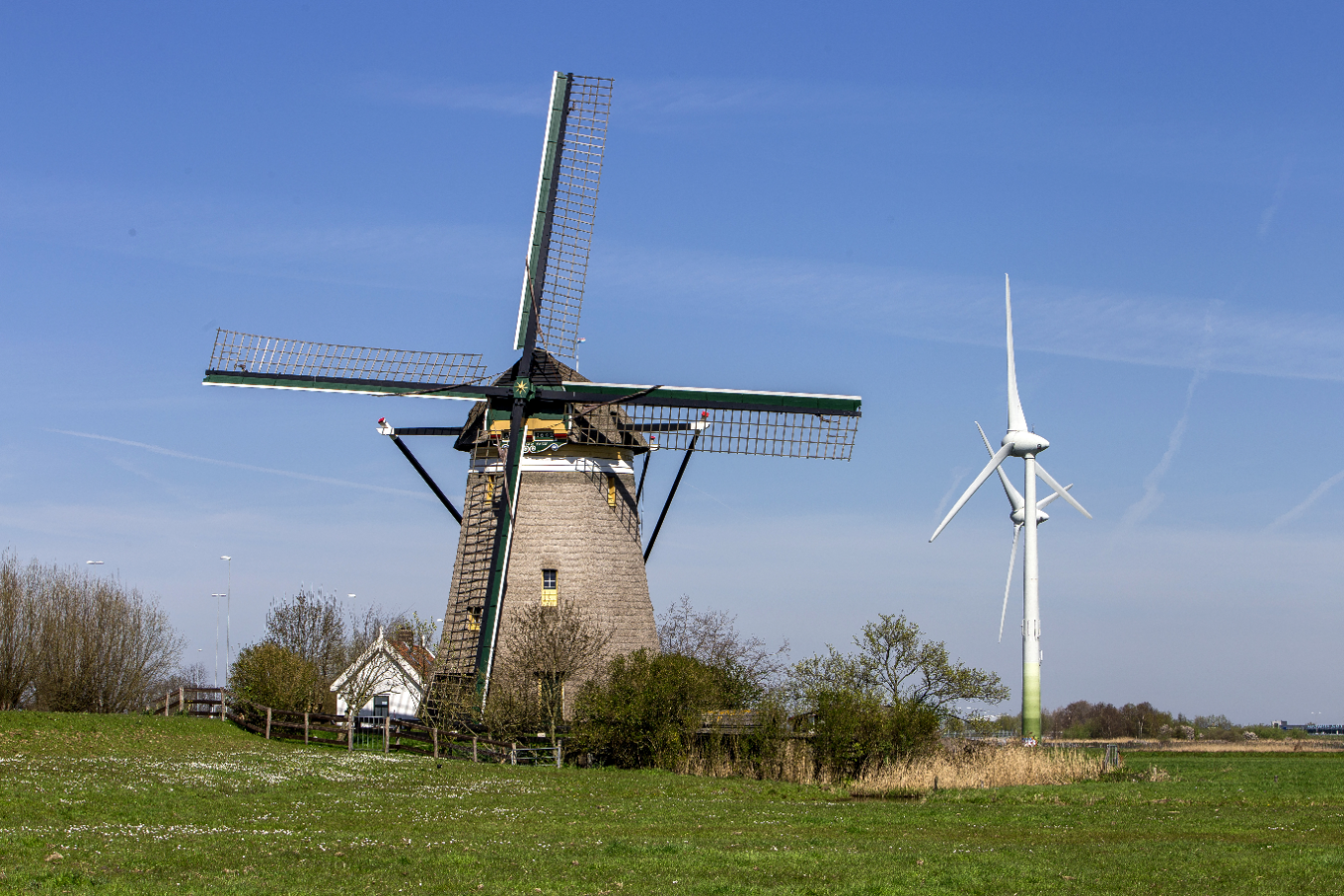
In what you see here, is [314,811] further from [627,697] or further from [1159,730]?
[1159,730]

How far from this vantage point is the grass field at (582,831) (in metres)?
15.9

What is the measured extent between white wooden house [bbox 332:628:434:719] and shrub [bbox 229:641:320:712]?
251 cm

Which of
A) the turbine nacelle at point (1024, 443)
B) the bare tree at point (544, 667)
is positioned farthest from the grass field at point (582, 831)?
the turbine nacelle at point (1024, 443)

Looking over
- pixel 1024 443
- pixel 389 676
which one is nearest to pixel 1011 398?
pixel 1024 443

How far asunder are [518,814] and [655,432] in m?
20.2

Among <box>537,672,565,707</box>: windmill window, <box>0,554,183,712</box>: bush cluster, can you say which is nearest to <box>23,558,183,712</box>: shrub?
<box>0,554,183,712</box>: bush cluster

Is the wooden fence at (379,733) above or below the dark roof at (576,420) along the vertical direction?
below

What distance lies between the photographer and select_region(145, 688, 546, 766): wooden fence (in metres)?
39.2

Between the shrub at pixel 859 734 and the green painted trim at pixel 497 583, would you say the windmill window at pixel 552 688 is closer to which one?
the green painted trim at pixel 497 583

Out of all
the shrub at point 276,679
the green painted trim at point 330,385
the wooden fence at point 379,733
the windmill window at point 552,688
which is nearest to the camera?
the wooden fence at point 379,733

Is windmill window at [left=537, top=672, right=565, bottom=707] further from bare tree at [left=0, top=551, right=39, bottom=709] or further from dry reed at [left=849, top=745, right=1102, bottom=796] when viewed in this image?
bare tree at [left=0, top=551, right=39, bottom=709]

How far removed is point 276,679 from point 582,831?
88.3 ft

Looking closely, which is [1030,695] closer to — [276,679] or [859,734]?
[859,734]

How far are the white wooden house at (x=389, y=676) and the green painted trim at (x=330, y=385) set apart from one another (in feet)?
36.7
